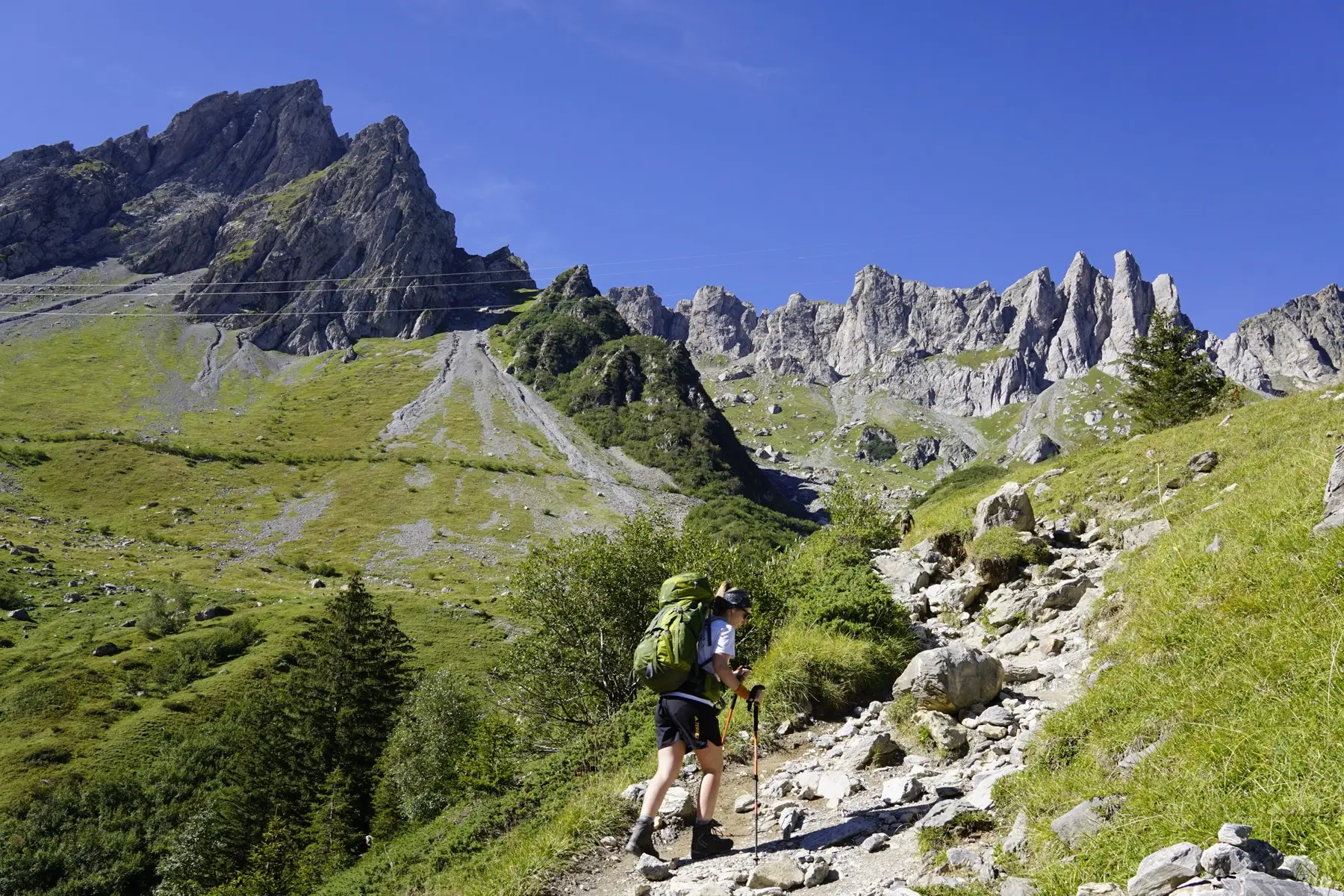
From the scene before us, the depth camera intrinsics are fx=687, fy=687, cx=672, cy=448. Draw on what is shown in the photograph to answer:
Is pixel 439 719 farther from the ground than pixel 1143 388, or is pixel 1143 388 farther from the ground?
pixel 1143 388

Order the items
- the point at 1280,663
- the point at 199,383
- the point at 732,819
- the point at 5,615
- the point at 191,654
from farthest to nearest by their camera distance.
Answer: the point at 199,383, the point at 5,615, the point at 191,654, the point at 732,819, the point at 1280,663

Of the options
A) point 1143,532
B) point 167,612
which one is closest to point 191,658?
point 167,612

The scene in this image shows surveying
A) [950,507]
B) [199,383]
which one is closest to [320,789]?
[950,507]

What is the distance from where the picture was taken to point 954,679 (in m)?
9.58

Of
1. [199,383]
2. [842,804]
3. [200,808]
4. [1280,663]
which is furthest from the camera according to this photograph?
[199,383]

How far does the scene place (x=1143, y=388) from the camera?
137 feet

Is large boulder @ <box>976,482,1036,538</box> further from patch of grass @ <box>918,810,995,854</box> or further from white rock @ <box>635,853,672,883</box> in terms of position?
Answer: white rock @ <box>635,853,672,883</box>

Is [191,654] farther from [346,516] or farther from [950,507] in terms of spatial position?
[950,507]

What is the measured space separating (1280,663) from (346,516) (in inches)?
5080

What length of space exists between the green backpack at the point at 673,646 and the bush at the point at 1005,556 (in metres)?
10.1

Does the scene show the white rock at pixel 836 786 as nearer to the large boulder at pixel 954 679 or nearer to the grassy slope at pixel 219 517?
the large boulder at pixel 954 679

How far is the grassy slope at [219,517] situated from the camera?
188 ft

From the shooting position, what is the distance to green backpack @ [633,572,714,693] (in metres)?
7.80

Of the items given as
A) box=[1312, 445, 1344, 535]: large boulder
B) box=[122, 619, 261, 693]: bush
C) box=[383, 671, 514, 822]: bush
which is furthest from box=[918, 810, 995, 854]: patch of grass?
box=[122, 619, 261, 693]: bush
